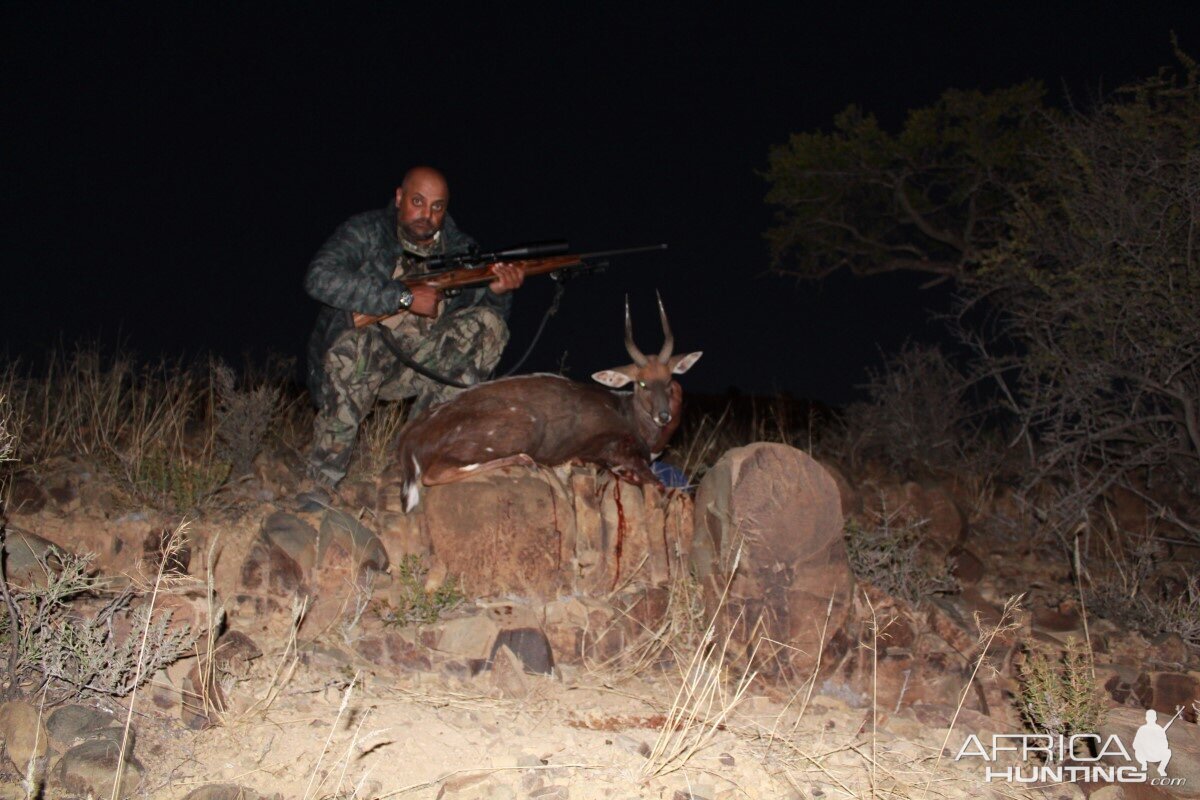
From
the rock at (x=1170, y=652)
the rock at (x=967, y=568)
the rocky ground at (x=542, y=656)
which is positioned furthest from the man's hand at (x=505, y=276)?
the rock at (x=1170, y=652)

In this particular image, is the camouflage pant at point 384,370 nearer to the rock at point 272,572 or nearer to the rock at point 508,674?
the rock at point 272,572

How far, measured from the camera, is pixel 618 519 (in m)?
6.16

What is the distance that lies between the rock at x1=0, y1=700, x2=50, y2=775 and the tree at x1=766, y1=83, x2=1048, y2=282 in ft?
35.1

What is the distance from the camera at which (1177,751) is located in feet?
15.6

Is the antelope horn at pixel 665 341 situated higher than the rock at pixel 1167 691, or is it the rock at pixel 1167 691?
the antelope horn at pixel 665 341


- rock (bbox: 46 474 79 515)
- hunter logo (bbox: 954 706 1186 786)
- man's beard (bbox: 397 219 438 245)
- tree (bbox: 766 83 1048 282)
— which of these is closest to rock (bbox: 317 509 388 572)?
rock (bbox: 46 474 79 515)

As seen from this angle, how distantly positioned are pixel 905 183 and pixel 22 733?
12.0 metres

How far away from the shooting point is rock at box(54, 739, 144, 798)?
3.54 meters

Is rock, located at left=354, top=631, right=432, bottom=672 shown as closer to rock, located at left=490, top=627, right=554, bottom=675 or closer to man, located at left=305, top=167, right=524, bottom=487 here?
rock, located at left=490, top=627, right=554, bottom=675

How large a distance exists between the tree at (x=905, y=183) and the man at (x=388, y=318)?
24.2 ft

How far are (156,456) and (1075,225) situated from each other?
7.35 m

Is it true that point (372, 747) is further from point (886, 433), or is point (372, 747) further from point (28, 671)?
point (886, 433)

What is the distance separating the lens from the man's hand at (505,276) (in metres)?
6.40

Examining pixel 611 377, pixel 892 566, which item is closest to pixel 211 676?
pixel 611 377
